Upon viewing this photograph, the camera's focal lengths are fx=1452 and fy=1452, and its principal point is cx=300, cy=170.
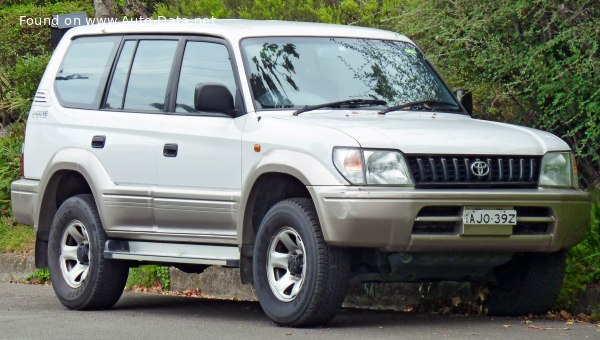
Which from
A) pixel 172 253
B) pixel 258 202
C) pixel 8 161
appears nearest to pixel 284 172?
pixel 258 202

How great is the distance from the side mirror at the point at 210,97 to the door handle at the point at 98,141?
3.99 ft

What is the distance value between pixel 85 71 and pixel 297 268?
293 cm

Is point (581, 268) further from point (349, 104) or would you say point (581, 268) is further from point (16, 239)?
point (16, 239)

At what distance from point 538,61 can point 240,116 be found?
378cm

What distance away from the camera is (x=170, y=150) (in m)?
9.59

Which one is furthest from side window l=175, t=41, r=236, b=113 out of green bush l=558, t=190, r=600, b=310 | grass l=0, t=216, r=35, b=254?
grass l=0, t=216, r=35, b=254

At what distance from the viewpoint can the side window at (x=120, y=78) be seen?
10.3 metres

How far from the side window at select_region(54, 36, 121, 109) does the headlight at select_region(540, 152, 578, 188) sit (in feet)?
11.1

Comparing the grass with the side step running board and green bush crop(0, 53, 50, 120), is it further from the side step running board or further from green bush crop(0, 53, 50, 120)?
the side step running board

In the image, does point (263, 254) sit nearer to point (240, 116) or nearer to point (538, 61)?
point (240, 116)

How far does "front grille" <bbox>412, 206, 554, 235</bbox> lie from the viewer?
8336 mm

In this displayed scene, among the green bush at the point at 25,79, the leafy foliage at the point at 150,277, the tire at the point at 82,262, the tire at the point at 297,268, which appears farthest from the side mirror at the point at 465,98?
the green bush at the point at 25,79

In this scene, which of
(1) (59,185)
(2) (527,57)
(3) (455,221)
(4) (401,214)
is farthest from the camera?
(2) (527,57)

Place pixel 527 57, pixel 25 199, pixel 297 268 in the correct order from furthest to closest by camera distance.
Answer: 1. pixel 527 57
2. pixel 25 199
3. pixel 297 268
